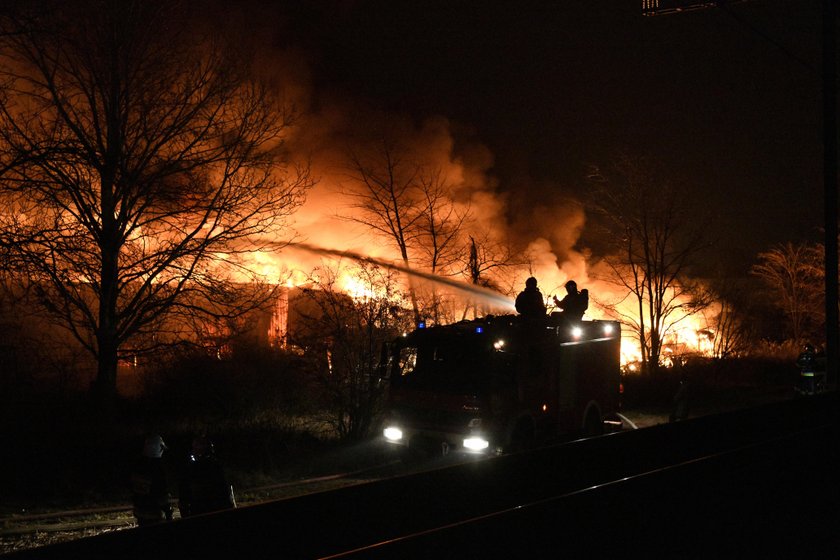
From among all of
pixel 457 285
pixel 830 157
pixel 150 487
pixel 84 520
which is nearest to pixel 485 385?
pixel 150 487

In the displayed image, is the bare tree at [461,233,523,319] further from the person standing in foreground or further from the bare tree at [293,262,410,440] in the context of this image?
the person standing in foreground

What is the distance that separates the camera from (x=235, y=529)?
6.55 meters

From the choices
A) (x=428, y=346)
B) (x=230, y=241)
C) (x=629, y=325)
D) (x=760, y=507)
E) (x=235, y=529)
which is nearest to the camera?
(x=235, y=529)

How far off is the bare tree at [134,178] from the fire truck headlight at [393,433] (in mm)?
4360

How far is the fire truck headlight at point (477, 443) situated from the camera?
39.5 feet

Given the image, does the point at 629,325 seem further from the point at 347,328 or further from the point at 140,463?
the point at 140,463

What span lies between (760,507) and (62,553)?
6.62 metres

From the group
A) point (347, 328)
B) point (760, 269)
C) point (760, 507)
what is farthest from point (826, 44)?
point (760, 269)

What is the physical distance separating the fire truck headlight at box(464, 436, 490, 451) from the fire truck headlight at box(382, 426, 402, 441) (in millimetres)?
1321

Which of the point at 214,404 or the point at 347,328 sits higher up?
the point at 347,328

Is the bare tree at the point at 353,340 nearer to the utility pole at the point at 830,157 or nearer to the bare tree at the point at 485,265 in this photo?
the bare tree at the point at 485,265

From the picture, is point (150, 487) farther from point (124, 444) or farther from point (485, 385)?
point (124, 444)

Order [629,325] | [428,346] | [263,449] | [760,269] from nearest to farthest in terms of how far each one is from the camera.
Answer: [428,346] → [263,449] → [629,325] → [760,269]

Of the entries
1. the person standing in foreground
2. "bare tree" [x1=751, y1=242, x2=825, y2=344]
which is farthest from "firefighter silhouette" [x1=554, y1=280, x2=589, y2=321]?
"bare tree" [x1=751, y1=242, x2=825, y2=344]
